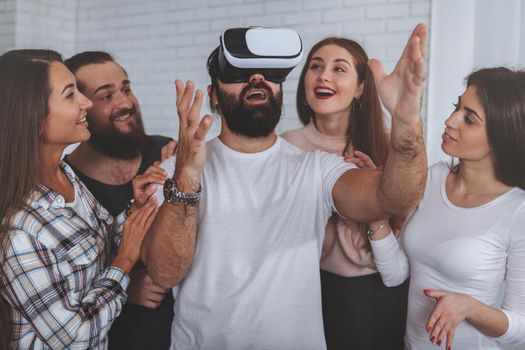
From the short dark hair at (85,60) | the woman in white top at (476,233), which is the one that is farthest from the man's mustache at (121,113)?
the woman in white top at (476,233)

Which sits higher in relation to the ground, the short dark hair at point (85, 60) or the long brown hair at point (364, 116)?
the short dark hair at point (85, 60)

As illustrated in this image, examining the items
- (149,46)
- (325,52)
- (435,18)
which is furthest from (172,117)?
(325,52)

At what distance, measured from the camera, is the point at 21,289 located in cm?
150

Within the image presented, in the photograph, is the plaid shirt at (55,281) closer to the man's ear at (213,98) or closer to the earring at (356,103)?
the man's ear at (213,98)

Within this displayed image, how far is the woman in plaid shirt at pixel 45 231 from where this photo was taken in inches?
59.7

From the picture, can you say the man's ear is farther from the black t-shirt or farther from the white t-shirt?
the black t-shirt

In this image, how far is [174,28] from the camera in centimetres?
435

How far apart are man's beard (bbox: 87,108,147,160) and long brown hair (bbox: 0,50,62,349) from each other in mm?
669

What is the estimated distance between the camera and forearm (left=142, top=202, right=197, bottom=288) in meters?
1.65

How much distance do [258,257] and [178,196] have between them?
0.32 meters

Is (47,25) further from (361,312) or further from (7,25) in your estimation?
(361,312)

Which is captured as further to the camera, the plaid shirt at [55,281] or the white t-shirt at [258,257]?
the white t-shirt at [258,257]

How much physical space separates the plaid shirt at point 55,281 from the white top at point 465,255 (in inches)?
33.2

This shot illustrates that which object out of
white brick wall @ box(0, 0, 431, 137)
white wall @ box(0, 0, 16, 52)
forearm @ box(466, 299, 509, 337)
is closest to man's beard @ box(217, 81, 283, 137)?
forearm @ box(466, 299, 509, 337)
